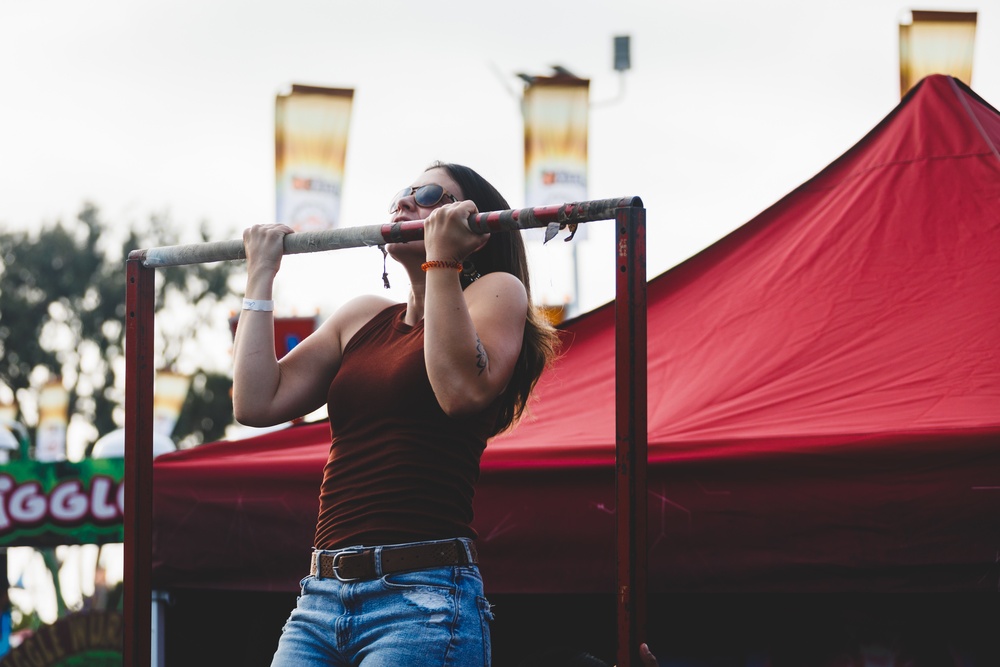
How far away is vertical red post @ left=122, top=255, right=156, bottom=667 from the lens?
8.56ft

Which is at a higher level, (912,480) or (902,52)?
(902,52)

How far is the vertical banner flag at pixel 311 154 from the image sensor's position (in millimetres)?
10430

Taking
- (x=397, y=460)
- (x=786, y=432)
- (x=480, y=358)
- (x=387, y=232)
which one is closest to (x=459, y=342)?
(x=480, y=358)

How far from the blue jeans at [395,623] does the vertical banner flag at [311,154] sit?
850cm

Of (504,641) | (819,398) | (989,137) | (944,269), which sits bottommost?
(504,641)

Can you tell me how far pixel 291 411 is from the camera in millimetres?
2463

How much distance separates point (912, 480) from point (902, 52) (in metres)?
4.13

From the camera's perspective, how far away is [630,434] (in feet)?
6.68

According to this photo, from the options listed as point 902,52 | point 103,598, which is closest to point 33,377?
point 103,598

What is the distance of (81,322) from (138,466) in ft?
104

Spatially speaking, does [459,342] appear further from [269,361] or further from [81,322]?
[81,322]

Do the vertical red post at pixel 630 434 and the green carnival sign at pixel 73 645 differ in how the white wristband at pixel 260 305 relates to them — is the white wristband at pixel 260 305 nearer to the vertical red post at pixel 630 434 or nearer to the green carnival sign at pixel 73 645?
the vertical red post at pixel 630 434

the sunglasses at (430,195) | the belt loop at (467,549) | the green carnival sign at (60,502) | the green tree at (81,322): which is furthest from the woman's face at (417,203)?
the green tree at (81,322)

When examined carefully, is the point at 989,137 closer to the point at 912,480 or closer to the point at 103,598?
the point at 912,480
